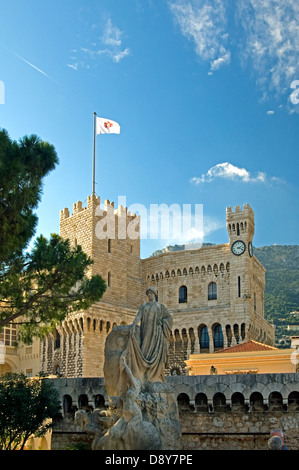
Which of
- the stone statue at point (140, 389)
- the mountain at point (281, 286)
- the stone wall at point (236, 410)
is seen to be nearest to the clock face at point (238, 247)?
the mountain at point (281, 286)

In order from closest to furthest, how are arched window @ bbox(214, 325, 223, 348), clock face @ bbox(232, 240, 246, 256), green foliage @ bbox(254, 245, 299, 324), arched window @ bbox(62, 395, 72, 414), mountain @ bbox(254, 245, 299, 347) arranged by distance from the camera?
arched window @ bbox(62, 395, 72, 414), arched window @ bbox(214, 325, 223, 348), clock face @ bbox(232, 240, 246, 256), mountain @ bbox(254, 245, 299, 347), green foliage @ bbox(254, 245, 299, 324)

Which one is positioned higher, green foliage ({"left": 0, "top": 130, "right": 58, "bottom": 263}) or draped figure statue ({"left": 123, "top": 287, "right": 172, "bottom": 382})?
green foliage ({"left": 0, "top": 130, "right": 58, "bottom": 263})

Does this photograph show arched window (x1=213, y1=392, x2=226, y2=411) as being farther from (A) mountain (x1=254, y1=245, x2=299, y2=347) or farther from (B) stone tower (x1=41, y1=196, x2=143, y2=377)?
(A) mountain (x1=254, y1=245, x2=299, y2=347)

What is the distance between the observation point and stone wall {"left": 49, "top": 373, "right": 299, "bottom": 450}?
19375 mm

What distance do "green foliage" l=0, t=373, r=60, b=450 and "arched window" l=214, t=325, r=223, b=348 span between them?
21323 mm

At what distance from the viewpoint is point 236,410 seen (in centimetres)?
1994

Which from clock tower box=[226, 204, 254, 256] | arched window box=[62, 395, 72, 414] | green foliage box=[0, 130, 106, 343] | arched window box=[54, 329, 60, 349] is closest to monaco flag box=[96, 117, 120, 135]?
clock tower box=[226, 204, 254, 256]

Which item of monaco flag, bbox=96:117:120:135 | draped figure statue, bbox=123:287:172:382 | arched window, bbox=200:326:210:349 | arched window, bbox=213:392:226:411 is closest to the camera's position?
draped figure statue, bbox=123:287:172:382

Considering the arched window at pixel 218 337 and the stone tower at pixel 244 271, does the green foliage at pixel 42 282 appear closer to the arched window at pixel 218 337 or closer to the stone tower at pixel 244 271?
the stone tower at pixel 244 271

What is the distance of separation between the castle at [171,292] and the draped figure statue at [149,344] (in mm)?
25284

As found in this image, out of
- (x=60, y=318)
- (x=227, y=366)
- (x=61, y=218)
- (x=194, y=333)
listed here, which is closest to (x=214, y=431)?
(x=60, y=318)

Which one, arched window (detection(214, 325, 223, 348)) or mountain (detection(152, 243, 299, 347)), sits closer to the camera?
arched window (detection(214, 325, 223, 348))
